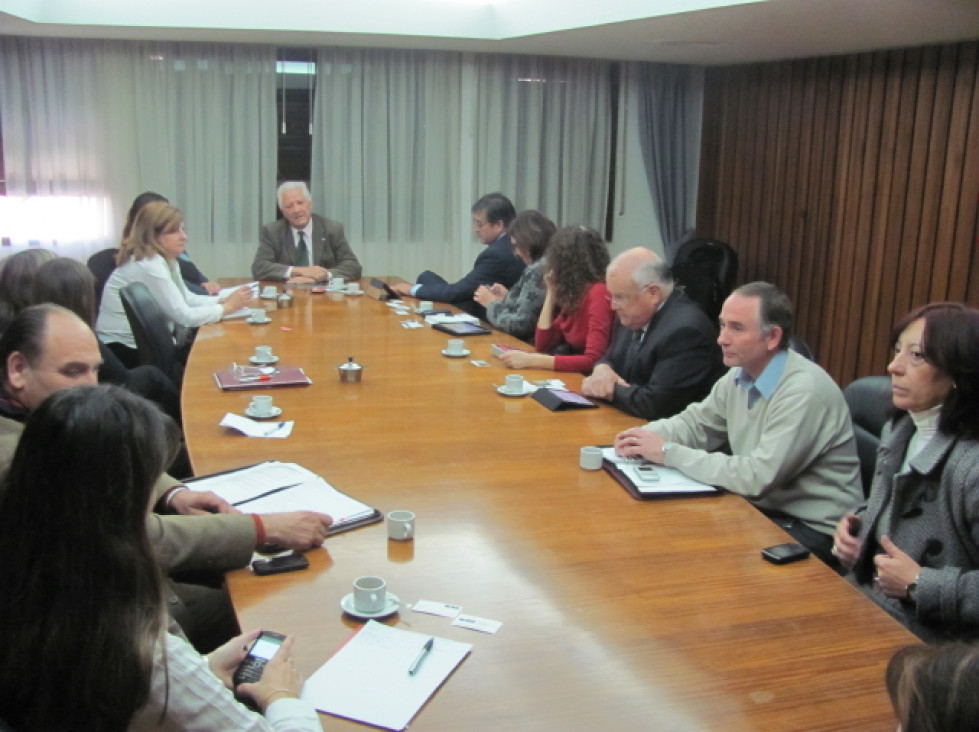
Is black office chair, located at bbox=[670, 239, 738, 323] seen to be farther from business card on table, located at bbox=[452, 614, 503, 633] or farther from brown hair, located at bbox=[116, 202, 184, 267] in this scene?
business card on table, located at bbox=[452, 614, 503, 633]

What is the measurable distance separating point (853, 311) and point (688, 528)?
13.0 ft

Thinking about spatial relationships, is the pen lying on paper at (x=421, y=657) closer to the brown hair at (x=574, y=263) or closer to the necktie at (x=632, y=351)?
the necktie at (x=632, y=351)

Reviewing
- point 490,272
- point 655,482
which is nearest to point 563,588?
point 655,482

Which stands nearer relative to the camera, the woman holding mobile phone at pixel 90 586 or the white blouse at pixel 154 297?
the woman holding mobile phone at pixel 90 586

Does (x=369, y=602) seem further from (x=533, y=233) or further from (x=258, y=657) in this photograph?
(x=533, y=233)

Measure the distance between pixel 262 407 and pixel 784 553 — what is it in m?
1.67

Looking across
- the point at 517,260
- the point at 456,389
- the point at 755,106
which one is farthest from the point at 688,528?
the point at 755,106

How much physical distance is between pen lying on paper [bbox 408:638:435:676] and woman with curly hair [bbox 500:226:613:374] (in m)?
2.39

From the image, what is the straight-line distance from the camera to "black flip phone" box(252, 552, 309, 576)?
1905mm

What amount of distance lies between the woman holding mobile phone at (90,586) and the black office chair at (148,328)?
9.60 feet

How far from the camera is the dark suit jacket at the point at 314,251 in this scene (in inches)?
239

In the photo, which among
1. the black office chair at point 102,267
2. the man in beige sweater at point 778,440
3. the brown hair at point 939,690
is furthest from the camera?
the black office chair at point 102,267

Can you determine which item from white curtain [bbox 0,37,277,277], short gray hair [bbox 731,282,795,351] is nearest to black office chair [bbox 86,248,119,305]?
white curtain [bbox 0,37,277,277]

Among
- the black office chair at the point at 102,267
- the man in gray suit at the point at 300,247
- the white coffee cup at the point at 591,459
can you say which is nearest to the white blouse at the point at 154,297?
the black office chair at the point at 102,267
